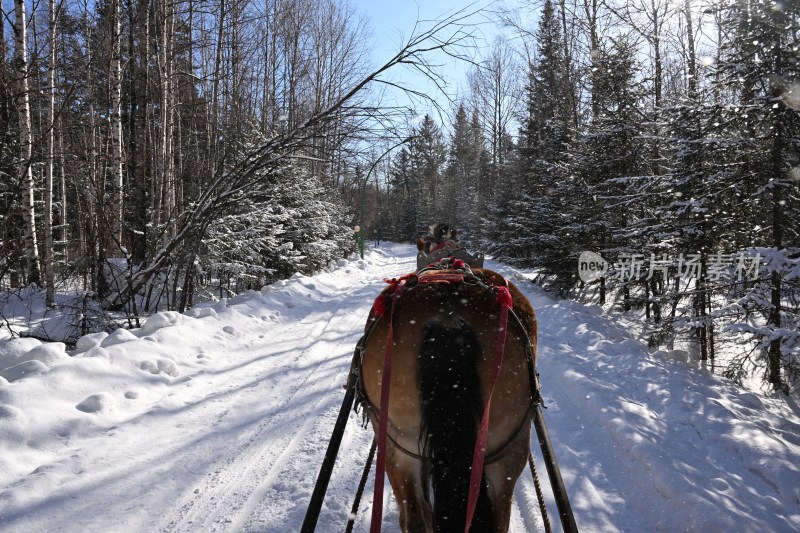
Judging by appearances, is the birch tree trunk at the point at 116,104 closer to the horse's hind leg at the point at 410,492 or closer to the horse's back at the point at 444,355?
the horse's back at the point at 444,355

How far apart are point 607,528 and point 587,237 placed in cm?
933

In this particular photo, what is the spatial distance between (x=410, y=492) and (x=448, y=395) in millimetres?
535

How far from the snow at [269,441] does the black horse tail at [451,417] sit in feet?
4.17

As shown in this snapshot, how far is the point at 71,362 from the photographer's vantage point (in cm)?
381

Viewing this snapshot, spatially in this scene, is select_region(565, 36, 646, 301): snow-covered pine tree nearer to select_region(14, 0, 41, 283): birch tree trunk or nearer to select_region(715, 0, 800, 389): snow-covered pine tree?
select_region(715, 0, 800, 389): snow-covered pine tree

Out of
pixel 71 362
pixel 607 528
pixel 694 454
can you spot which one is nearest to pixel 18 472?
pixel 71 362

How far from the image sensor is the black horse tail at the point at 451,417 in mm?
1440

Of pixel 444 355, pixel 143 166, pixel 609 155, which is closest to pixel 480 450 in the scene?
pixel 444 355

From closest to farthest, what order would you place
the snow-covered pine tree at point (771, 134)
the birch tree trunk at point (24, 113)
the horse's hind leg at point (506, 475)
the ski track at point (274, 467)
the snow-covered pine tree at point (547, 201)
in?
the horse's hind leg at point (506, 475), the ski track at point (274, 467), the snow-covered pine tree at point (771, 134), the birch tree trunk at point (24, 113), the snow-covered pine tree at point (547, 201)

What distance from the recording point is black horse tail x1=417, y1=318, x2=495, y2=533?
144cm

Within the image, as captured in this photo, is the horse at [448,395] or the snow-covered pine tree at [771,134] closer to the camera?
the horse at [448,395]

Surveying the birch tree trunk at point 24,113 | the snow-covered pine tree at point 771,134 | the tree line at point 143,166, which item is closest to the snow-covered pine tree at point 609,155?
the snow-covered pine tree at point 771,134

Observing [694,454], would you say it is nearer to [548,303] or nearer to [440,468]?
[440,468]

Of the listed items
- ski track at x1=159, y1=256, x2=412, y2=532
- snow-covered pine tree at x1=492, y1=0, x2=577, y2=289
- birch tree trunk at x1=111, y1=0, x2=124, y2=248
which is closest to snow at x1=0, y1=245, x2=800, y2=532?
ski track at x1=159, y1=256, x2=412, y2=532
